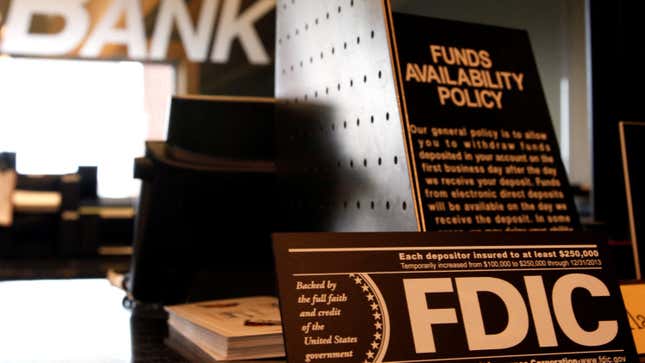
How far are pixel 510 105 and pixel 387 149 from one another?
0.81ft

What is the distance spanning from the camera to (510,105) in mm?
1159

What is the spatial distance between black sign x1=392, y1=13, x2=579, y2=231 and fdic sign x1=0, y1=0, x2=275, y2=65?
258 inches

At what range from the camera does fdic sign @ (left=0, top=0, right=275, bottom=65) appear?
7219 millimetres

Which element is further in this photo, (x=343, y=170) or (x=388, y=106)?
(x=343, y=170)

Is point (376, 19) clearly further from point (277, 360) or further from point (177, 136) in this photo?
point (177, 136)

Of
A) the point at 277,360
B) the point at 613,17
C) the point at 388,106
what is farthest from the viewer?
the point at 613,17

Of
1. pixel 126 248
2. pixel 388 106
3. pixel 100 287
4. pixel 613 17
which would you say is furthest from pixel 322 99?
pixel 126 248

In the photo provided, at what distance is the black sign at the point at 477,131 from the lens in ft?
3.38

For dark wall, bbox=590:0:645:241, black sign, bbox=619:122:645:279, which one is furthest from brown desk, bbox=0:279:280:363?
dark wall, bbox=590:0:645:241

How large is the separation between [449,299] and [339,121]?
1.54 ft

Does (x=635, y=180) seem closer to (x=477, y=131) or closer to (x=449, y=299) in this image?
(x=477, y=131)

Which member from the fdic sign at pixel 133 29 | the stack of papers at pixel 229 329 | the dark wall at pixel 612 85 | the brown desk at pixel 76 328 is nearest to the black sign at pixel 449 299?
the stack of papers at pixel 229 329

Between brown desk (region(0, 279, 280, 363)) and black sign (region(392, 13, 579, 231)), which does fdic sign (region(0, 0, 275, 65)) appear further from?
black sign (region(392, 13, 579, 231))

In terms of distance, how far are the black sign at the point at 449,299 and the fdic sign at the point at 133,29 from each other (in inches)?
273
